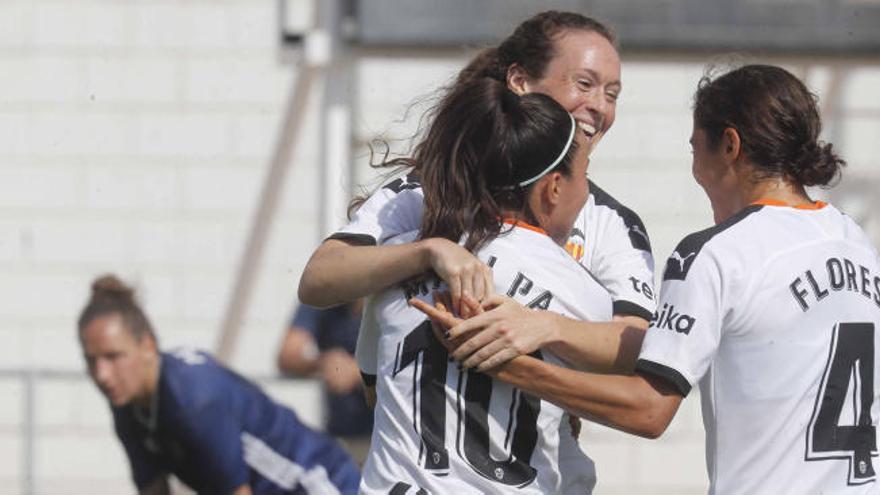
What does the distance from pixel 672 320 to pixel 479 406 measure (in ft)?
1.14

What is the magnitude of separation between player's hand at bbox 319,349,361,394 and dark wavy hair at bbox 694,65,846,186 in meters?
3.77

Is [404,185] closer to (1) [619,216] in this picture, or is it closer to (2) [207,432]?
(1) [619,216]

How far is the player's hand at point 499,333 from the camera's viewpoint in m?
2.71

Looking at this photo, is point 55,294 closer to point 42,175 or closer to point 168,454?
point 42,175

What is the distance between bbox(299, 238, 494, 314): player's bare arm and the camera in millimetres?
2717

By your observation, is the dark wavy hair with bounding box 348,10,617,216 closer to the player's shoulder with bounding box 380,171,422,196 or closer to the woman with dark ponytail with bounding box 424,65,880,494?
the player's shoulder with bounding box 380,171,422,196

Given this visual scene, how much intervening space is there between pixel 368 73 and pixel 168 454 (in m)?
2.11

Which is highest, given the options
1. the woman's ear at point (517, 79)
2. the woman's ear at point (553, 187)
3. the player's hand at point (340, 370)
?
the woman's ear at point (517, 79)

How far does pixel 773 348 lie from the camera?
2.77 m

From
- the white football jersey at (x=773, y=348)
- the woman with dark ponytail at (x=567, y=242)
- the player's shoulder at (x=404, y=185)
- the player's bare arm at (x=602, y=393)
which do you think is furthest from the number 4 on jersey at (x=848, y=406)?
the player's shoulder at (x=404, y=185)

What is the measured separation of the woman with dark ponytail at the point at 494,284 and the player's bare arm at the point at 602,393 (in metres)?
0.07

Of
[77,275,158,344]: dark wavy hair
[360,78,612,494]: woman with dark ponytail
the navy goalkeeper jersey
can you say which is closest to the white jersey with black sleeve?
[360,78,612,494]: woman with dark ponytail

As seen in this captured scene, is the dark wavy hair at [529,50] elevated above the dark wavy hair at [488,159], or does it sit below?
above

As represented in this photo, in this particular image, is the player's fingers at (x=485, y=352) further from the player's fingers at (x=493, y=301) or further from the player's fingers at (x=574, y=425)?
the player's fingers at (x=574, y=425)
